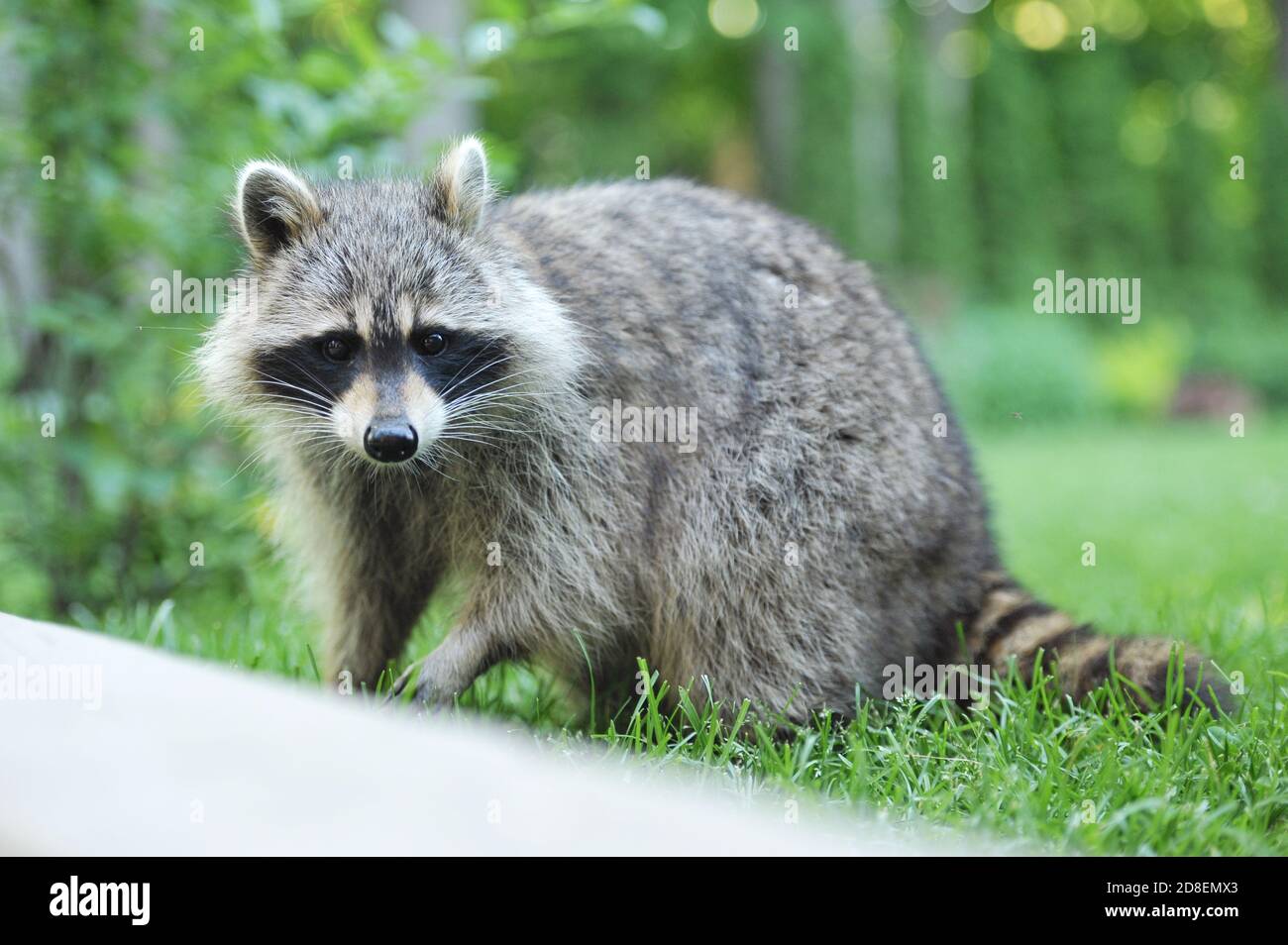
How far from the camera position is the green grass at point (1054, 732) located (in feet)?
10.0

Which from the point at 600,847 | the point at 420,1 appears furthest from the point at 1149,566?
the point at 420,1

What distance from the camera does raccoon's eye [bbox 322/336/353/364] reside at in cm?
391

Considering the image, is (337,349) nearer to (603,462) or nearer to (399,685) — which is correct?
(603,462)

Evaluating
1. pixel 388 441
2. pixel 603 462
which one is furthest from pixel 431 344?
pixel 603 462

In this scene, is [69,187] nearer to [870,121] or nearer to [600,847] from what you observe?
[600,847]

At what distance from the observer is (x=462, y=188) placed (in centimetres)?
417

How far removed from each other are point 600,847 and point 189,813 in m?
0.62

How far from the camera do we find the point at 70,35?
5531 mm

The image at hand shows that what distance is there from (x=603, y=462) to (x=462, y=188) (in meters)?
1.08

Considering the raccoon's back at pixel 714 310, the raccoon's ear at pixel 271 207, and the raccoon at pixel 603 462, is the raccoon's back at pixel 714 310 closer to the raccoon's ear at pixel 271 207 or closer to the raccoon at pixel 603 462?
the raccoon at pixel 603 462

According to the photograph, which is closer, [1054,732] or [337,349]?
[1054,732]

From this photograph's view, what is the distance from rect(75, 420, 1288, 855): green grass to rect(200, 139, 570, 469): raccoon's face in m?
1.02

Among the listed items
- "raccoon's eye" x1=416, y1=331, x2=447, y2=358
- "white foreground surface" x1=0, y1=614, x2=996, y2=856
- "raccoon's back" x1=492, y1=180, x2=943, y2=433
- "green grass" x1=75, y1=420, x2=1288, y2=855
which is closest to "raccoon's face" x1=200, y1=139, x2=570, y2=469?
"raccoon's eye" x1=416, y1=331, x2=447, y2=358

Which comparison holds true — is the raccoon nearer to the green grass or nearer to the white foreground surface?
the green grass
